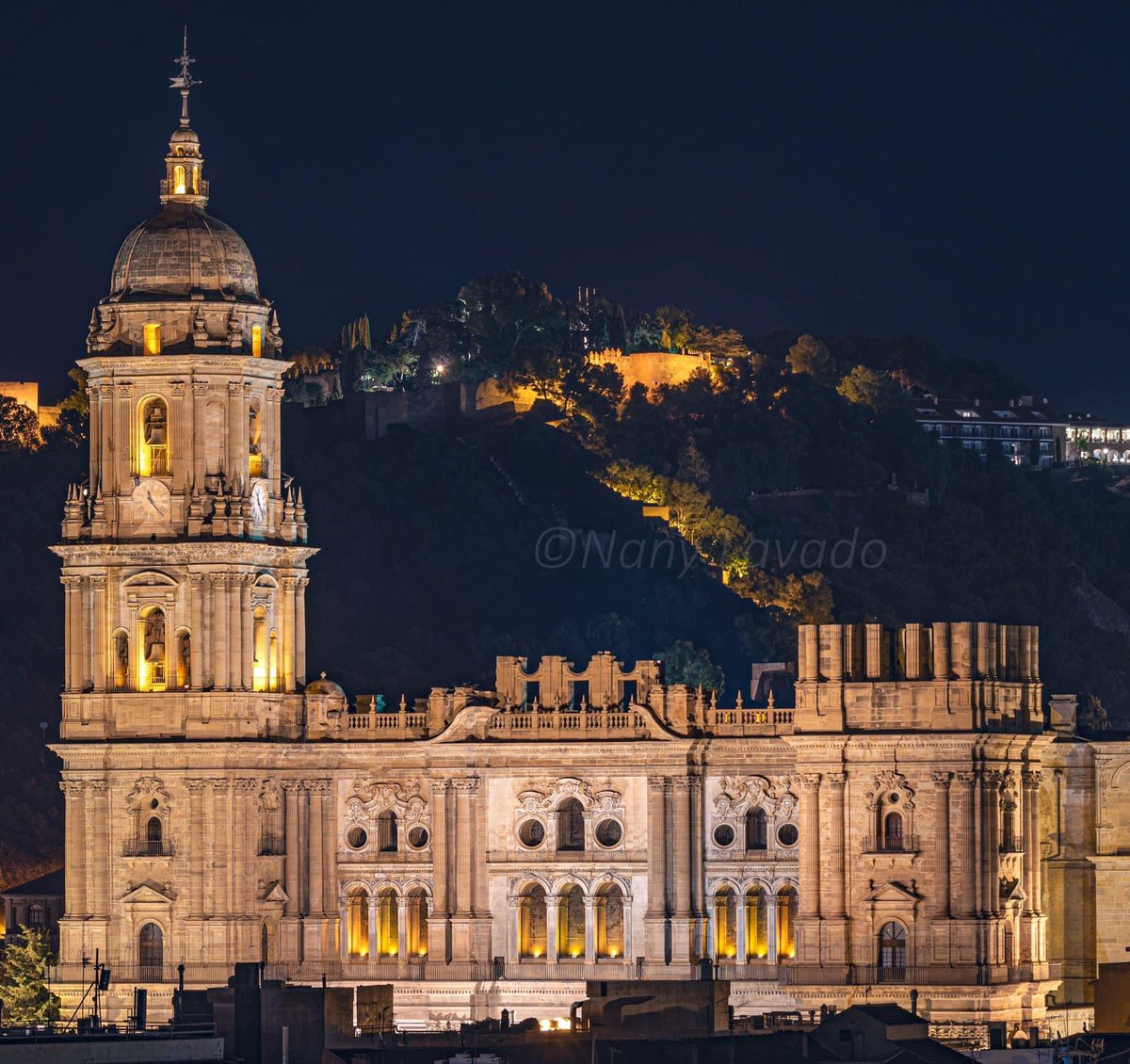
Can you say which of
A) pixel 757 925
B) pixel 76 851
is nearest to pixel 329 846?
pixel 76 851

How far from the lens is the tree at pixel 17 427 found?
195000 millimetres

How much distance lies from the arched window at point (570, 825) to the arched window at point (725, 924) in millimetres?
3467

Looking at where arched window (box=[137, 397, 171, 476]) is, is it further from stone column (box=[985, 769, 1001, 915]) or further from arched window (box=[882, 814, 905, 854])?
stone column (box=[985, 769, 1001, 915])

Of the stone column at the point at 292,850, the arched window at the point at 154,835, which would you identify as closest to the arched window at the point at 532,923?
the stone column at the point at 292,850

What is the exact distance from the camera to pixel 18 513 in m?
190

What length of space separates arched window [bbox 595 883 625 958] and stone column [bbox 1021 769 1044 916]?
9254 millimetres

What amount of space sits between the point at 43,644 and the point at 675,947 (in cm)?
6110

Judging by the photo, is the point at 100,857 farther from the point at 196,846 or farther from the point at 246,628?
the point at 246,628

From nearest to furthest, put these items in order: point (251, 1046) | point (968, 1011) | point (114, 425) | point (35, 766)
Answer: point (251, 1046), point (968, 1011), point (114, 425), point (35, 766)

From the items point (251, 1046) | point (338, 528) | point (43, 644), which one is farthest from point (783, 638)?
point (251, 1046)

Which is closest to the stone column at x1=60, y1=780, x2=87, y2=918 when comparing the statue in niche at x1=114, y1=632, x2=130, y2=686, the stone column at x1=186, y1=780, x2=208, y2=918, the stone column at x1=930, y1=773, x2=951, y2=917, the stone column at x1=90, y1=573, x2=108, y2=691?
the stone column at x1=186, y1=780, x2=208, y2=918

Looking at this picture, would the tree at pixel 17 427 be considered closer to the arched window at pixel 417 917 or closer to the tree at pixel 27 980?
the tree at pixel 27 980

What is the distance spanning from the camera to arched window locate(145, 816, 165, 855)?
422 ft

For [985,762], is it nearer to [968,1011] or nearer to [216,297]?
[968,1011]
